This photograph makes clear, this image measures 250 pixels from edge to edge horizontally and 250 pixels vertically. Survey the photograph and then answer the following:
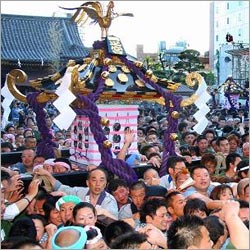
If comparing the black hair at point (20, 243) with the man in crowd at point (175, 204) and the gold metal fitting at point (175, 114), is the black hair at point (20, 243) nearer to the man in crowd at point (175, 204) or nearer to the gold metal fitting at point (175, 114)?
the man in crowd at point (175, 204)

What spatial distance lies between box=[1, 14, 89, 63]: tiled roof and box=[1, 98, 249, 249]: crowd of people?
16.6m

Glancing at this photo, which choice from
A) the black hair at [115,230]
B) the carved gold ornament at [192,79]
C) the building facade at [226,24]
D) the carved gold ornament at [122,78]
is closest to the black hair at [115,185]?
the black hair at [115,230]

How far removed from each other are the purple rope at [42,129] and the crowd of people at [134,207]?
625 millimetres

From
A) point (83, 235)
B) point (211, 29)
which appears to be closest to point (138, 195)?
point (83, 235)

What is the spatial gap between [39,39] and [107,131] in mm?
19124

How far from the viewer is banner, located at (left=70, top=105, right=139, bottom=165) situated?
6371 mm

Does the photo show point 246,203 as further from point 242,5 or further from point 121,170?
point 242,5

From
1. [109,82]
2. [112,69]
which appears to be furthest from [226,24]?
[109,82]

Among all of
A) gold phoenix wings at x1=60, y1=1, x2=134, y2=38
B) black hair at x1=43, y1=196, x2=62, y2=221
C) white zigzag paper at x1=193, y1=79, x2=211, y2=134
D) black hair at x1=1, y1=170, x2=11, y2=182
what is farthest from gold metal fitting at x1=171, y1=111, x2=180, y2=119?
black hair at x1=43, y1=196, x2=62, y2=221

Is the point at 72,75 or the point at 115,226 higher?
the point at 72,75

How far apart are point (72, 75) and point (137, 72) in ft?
3.58

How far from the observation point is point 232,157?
5848 mm

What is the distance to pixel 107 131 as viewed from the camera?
6391 mm

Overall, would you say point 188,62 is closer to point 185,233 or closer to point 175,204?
point 175,204
